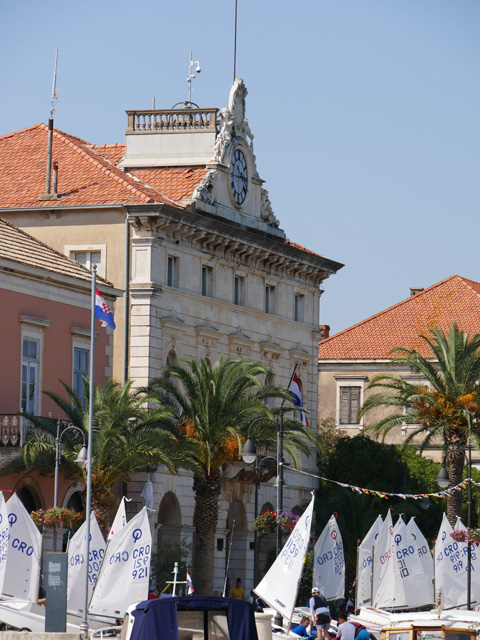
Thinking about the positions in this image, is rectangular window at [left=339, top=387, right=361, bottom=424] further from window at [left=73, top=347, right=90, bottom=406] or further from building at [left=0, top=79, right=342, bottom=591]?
window at [left=73, top=347, right=90, bottom=406]

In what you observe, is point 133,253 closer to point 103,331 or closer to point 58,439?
point 103,331

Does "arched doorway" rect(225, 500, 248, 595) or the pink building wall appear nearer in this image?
the pink building wall

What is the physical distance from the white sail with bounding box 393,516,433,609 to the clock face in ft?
56.2

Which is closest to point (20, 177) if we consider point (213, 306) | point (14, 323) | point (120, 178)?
point (120, 178)

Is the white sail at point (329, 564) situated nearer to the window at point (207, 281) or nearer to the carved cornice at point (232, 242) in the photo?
the carved cornice at point (232, 242)

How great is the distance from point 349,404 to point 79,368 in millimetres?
25485

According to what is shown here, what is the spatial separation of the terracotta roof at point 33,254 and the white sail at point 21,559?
38.6 ft

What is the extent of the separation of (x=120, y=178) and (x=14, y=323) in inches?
386

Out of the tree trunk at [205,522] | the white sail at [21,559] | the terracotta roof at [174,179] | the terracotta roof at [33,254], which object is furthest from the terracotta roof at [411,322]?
the white sail at [21,559]

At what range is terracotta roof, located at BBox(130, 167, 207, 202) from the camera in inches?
2060

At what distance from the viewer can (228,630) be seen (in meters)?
20.9

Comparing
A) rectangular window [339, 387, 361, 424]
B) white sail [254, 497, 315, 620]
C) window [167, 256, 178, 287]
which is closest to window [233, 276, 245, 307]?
window [167, 256, 178, 287]

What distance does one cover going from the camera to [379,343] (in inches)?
2837

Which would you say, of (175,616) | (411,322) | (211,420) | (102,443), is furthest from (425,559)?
(411,322)
